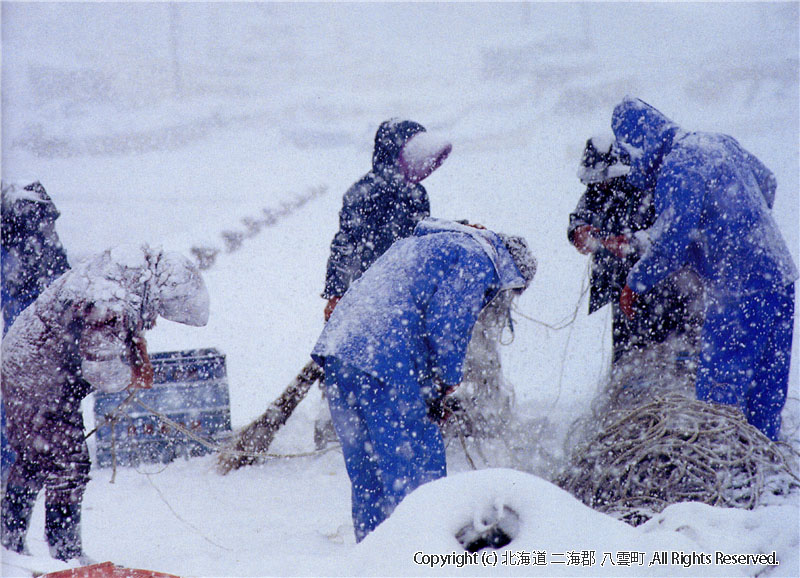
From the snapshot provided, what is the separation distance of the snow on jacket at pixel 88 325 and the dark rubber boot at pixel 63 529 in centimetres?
28

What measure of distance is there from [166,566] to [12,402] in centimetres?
65

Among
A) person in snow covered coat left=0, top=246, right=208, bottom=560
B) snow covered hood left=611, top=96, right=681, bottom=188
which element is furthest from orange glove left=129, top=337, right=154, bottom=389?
snow covered hood left=611, top=96, right=681, bottom=188

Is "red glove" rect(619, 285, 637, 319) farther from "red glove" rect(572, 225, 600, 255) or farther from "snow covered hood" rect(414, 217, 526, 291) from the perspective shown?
"snow covered hood" rect(414, 217, 526, 291)

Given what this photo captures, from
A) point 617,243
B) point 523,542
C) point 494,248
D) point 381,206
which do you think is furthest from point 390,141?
point 523,542

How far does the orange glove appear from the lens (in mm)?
1786

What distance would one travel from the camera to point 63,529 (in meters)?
1.78

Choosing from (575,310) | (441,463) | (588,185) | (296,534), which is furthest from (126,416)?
(588,185)

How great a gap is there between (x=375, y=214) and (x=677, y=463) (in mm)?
1216

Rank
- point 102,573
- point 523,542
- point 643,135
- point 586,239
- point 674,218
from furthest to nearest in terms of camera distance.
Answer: point 586,239
point 643,135
point 674,218
point 102,573
point 523,542

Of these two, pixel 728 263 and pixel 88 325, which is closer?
pixel 88 325

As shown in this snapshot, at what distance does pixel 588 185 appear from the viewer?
230 centimetres

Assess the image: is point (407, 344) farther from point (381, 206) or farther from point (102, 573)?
point (102, 573)

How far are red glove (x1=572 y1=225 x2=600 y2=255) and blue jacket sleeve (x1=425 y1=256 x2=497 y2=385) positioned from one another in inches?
Result: 32.7

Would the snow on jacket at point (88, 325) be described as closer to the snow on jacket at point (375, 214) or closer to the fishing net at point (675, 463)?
the snow on jacket at point (375, 214)
